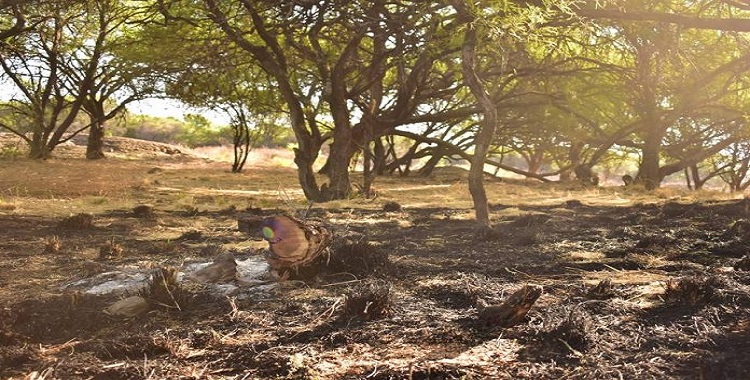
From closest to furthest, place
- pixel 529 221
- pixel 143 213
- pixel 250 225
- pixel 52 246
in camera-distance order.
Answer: pixel 52 246, pixel 250 225, pixel 529 221, pixel 143 213

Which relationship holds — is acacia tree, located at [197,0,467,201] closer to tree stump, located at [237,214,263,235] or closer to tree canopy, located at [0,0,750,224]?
tree canopy, located at [0,0,750,224]

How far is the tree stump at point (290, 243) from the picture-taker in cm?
494

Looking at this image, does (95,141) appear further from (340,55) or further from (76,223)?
(76,223)

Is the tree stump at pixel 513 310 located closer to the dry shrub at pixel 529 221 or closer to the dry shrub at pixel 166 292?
the dry shrub at pixel 166 292

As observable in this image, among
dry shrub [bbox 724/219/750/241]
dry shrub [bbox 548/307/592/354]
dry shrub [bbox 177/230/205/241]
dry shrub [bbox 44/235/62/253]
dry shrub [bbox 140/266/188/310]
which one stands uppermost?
dry shrub [bbox 724/219/750/241]

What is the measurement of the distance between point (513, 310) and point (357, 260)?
1.97 m

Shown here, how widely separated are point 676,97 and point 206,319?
1885 centimetres

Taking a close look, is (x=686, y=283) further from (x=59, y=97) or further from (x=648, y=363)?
(x=59, y=97)

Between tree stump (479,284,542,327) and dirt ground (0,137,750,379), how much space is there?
0.20 ft

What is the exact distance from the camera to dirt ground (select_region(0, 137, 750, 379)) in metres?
2.93

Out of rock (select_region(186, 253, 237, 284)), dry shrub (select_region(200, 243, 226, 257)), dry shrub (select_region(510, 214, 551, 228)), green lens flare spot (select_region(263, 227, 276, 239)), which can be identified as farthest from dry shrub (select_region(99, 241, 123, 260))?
dry shrub (select_region(510, 214, 551, 228))

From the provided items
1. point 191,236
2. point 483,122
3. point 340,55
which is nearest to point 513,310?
point 483,122

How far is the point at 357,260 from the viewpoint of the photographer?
5.28 metres

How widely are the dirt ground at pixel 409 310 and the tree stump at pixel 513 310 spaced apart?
0.06 m
